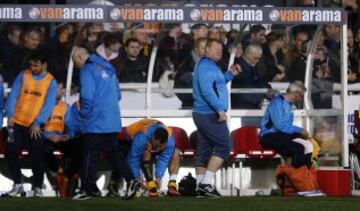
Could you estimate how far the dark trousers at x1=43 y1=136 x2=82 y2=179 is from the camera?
17188mm

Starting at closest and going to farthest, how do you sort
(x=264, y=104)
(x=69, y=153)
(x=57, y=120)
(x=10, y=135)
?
(x=10, y=135) < (x=69, y=153) < (x=57, y=120) < (x=264, y=104)

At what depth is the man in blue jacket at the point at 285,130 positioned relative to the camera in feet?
57.3

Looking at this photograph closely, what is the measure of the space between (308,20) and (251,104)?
5.74ft

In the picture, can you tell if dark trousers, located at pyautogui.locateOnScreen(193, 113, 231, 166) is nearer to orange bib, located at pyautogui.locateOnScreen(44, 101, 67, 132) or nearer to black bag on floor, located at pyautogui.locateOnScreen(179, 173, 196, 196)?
black bag on floor, located at pyautogui.locateOnScreen(179, 173, 196, 196)

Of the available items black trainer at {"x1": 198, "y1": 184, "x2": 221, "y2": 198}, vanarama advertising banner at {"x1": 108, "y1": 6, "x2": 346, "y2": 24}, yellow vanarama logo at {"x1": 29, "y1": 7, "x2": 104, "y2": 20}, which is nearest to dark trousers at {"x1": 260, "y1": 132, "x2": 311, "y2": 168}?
vanarama advertising banner at {"x1": 108, "y1": 6, "x2": 346, "y2": 24}

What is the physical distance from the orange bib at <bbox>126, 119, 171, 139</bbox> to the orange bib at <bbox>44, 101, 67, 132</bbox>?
93cm

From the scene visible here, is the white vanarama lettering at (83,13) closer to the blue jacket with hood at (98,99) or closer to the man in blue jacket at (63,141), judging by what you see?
the man in blue jacket at (63,141)

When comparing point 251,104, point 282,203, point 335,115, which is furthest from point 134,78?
point 282,203

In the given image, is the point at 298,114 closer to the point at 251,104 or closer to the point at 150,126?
the point at 251,104

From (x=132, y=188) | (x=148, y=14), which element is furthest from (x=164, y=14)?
(x=132, y=188)

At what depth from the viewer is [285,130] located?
690 inches

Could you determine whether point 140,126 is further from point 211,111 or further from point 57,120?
point 211,111

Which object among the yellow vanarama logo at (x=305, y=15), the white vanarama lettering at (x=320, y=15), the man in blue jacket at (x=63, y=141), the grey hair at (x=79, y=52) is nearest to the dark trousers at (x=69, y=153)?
the man in blue jacket at (x=63, y=141)

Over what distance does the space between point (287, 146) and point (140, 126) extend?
211cm
